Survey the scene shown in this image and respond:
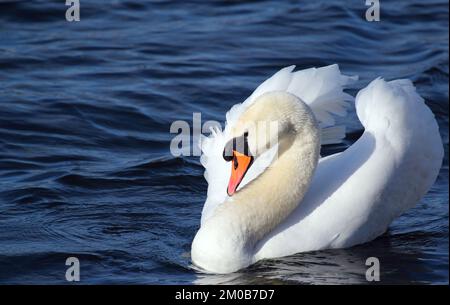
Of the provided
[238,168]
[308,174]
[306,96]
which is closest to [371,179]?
[308,174]

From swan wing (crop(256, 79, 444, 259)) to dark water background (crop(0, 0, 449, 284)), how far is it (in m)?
0.15

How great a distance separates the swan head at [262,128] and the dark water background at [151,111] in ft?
2.60

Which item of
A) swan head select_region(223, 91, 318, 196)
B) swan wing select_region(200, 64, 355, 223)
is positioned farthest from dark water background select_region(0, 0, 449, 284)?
swan head select_region(223, 91, 318, 196)

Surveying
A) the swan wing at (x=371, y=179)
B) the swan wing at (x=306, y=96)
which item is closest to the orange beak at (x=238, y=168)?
the swan wing at (x=371, y=179)

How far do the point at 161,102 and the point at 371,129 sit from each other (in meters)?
4.74

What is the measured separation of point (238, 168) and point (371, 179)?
1.08 m

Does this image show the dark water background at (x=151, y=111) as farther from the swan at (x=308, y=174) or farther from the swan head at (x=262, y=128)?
the swan head at (x=262, y=128)

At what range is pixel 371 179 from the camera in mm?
8047

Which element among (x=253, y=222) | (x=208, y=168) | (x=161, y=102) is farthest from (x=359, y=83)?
(x=253, y=222)

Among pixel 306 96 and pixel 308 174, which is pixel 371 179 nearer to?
pixel 308 174

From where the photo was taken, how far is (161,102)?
12773mm

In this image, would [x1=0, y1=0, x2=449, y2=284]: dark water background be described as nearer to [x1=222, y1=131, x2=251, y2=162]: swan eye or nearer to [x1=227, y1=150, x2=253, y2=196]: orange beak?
[x1=227, y1=150, x2=253, y2=196]: orange beak

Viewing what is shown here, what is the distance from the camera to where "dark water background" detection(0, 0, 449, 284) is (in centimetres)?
808

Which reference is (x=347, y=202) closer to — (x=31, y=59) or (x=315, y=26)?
(x=31, y=59)
